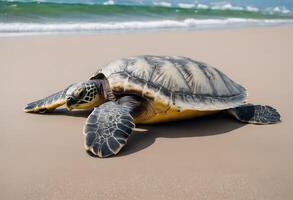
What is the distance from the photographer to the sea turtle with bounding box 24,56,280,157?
3447mm

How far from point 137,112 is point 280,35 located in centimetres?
681

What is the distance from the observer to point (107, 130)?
9.73 feet

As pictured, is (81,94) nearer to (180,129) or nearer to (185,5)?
(180,129)

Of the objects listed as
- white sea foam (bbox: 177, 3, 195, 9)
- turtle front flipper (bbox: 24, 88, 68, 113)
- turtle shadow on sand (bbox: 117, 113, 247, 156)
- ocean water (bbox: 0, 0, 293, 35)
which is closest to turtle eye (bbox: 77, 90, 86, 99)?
turtle front flipper (bbox: 24, 88, 68, 113)

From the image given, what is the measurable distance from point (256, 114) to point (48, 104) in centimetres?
197

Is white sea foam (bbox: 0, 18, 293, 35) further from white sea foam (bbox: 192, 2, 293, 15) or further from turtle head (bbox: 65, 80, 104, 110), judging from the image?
white sea foam (bbox: 192, 2, 293, 15)

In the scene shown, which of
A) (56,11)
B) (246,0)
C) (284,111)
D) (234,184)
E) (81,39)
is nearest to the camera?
(234,184)

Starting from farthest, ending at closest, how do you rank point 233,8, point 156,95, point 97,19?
point 233,8, point 97,19, point 156,95

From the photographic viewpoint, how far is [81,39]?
8055 mm

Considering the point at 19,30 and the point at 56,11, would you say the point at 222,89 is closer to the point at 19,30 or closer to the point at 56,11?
the point at 19,30

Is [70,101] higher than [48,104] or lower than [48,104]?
higher

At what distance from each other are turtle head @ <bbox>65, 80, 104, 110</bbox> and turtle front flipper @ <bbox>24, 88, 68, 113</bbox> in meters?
0.19

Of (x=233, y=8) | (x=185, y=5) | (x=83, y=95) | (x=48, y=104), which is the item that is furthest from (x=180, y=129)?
(x=233, y=8)

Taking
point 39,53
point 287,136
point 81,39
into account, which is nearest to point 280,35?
point 81,39
